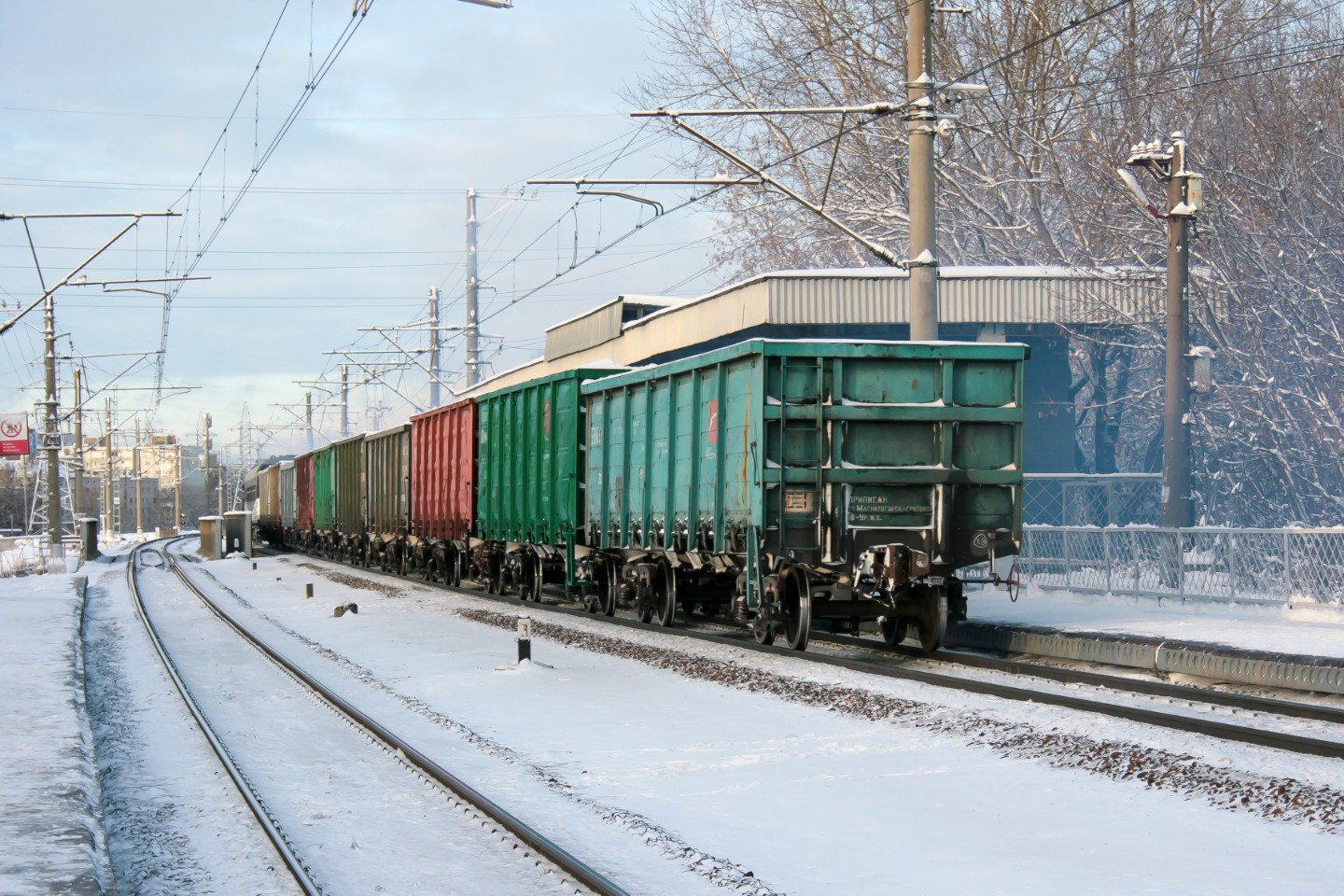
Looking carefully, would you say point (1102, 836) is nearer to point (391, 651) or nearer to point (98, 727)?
point (98, 727)

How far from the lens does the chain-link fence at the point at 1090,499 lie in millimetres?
30625

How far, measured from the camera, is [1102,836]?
727 cm

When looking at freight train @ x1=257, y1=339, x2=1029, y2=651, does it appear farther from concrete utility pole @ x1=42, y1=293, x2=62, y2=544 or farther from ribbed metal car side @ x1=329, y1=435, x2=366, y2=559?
concrete utility pole @ x1=42, y1=293, x2=62, y2=544

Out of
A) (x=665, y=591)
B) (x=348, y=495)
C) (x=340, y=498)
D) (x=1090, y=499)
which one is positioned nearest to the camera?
(x=665, y=591)

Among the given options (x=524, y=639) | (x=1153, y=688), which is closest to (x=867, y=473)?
(x=1153, y=688)

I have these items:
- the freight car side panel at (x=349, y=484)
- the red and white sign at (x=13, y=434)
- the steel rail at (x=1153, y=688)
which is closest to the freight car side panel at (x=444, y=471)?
the freight car side panel at (x=349, y=484)

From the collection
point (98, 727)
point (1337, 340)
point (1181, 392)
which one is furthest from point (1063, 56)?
point (98, 727)

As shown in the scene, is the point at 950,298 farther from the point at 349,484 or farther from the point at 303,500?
the point at 303,500

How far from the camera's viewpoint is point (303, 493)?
51906 millimetres

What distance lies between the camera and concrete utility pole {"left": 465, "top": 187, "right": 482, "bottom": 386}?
46906 mm

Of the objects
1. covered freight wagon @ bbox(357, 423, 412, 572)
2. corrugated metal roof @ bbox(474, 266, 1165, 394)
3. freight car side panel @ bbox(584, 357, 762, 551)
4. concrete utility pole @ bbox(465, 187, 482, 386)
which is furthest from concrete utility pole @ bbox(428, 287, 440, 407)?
freight car side panel @ bbox(584, 357, 762, 551)

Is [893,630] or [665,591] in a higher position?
[665,591]

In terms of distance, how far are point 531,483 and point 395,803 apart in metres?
14.9

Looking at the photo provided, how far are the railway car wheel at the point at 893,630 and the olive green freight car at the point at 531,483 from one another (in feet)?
19.7
